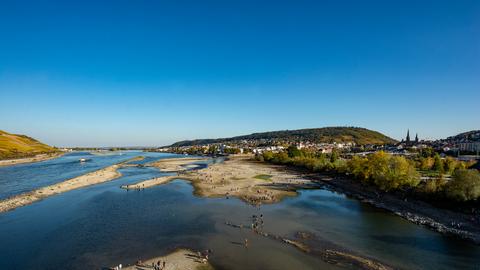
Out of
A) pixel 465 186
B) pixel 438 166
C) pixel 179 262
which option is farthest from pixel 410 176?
pixel 179 262

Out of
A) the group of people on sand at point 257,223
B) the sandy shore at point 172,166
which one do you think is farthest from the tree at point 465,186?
the sandy shore at point 172,166

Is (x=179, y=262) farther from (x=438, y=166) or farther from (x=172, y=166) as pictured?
(x=172, y=166)

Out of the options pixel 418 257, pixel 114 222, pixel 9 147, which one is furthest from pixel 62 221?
pixel 9 147

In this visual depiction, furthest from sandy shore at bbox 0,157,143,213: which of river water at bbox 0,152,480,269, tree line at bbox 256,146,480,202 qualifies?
tree line at bbox 256,146,480,202

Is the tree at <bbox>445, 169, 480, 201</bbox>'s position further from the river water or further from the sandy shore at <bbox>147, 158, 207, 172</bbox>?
the sandy shore at <bbox>147, 158, 207, 172</bbox>

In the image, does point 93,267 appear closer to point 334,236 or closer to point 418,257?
point 334,236

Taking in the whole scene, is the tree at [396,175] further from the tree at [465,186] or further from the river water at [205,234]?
the tree at [465,186]
